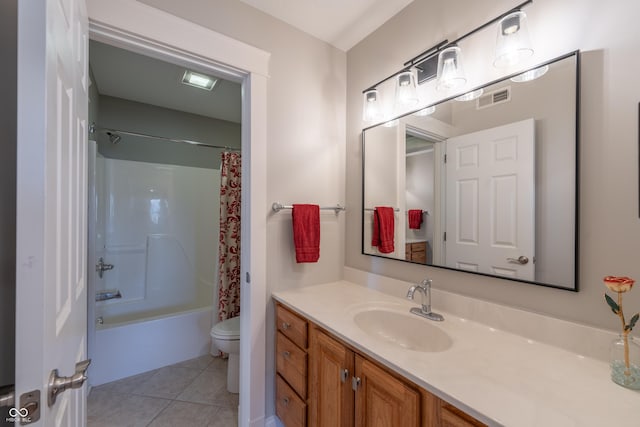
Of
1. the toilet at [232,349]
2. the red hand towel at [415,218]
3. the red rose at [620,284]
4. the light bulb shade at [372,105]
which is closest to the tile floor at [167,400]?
the toilet at [232,349]

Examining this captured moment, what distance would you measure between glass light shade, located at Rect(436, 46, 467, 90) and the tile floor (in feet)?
7.40

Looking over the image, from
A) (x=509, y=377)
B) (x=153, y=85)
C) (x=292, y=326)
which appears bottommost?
(x=292, y=326)

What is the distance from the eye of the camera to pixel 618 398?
0.70m

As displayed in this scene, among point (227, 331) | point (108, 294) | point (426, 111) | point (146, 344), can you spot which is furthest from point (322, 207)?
point (108, 294)

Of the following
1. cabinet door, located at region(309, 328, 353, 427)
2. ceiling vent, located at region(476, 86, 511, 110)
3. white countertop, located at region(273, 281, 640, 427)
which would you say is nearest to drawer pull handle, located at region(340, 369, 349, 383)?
cabinet door, located at region(309, 328, 353, 427)

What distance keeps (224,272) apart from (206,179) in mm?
1277

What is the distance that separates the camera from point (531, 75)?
104 cm

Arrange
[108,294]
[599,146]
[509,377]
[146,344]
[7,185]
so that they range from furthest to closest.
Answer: [108,294], [146,344], [599,146], [509,377], [7,185]

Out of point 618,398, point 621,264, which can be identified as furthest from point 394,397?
point 621,264

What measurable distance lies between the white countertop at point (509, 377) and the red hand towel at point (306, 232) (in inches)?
19.3

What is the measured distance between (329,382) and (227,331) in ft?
3.63

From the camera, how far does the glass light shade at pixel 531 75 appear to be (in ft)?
3.33

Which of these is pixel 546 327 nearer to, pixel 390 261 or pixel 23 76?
pixel 390 261

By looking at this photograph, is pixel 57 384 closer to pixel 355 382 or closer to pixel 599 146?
pixel 355 382
